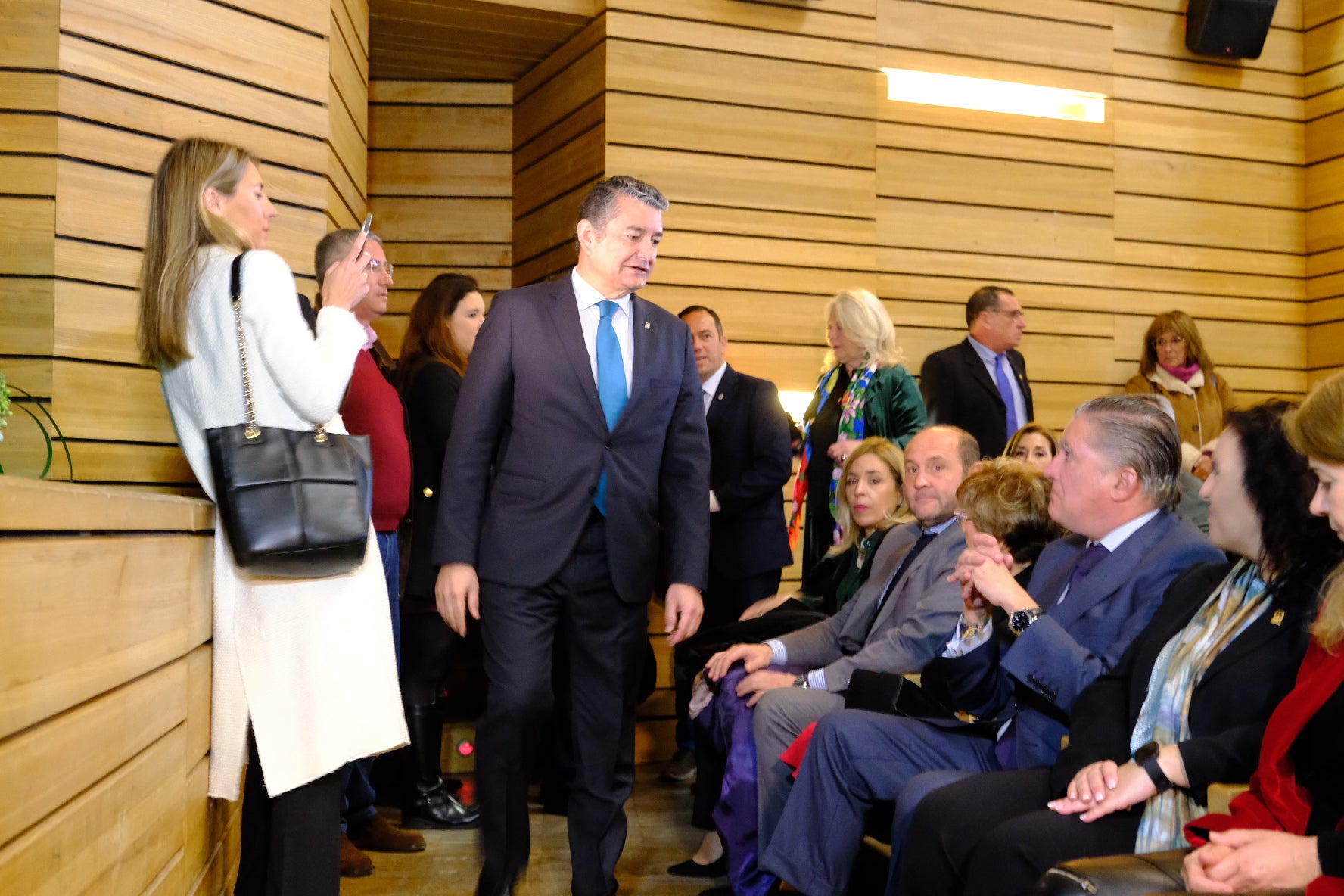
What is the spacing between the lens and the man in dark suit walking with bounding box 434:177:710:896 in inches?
103

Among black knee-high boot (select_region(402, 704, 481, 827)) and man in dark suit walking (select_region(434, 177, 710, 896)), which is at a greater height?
man in dark suit walking (select_region(434, 177, 710, 896))

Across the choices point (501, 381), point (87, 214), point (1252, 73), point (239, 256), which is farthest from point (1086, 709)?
point (1252, 73)

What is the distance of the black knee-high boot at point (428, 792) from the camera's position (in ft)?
11.8

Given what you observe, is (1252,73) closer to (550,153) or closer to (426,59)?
(550,153)

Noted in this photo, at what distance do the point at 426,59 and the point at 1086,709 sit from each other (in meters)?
4.43

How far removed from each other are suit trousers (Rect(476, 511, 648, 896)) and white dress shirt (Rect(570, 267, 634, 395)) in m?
0.36

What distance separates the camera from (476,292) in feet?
12.5

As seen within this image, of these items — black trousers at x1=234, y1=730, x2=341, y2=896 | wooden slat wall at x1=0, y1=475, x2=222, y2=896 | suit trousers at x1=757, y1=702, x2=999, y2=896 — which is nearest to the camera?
wooden slat wall at x1=0, y1=475, x2=222, y2=896

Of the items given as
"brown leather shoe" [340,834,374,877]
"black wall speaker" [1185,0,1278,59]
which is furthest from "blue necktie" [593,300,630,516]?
"black wall speaker" [1185,0,1278,59]

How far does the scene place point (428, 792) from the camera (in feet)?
11.9

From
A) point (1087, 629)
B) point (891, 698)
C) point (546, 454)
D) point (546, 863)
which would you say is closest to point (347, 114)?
point (546, 454)

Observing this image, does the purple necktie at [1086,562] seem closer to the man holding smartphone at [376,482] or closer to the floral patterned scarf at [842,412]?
the man holding smartphone at [376,482]

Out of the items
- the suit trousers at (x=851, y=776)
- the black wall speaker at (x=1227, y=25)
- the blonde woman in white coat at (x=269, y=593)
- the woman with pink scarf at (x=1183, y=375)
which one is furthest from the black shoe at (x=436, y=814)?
the black wall speaker at (x=1227, y=25)

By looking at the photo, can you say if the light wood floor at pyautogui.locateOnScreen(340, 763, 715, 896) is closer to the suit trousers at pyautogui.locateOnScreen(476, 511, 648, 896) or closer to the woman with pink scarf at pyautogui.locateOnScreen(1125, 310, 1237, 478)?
the suit trousers at pyautogui.locateOnScreen(476, 511, 648, 896)
